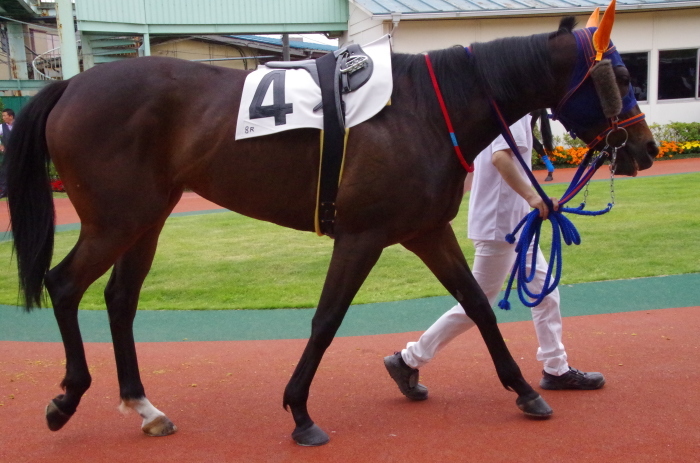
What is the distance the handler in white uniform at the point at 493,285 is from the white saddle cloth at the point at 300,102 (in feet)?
2.73

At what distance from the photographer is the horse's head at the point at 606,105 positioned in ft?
10.2

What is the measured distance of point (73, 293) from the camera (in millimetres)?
3334

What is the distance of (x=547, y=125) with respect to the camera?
366cm

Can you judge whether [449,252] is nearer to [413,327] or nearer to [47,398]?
[413,327]

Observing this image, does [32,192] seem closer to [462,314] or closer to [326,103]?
[326,103]

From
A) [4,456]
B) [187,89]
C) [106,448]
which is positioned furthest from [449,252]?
[4,456]

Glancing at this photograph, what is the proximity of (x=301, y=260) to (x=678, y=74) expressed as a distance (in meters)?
16.3

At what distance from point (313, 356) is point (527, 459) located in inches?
41.6

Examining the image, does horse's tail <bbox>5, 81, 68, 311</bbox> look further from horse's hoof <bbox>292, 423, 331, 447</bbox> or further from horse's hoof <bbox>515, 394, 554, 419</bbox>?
horse's hoof <bbox>515, 394, 554, 419</bbox>

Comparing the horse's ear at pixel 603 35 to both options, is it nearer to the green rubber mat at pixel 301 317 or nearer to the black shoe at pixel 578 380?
the black shoe at pixel 578 380

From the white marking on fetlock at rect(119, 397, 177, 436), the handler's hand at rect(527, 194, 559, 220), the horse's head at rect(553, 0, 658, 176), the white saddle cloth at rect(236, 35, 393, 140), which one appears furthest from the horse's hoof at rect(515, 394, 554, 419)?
the white marking on fetlock at rect(119, 397, 177, 436)

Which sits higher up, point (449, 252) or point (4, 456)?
point (449, 252)

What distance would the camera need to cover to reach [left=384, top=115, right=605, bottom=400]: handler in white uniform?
12.4 feet

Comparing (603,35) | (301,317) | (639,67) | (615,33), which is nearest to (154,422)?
(301,317)
